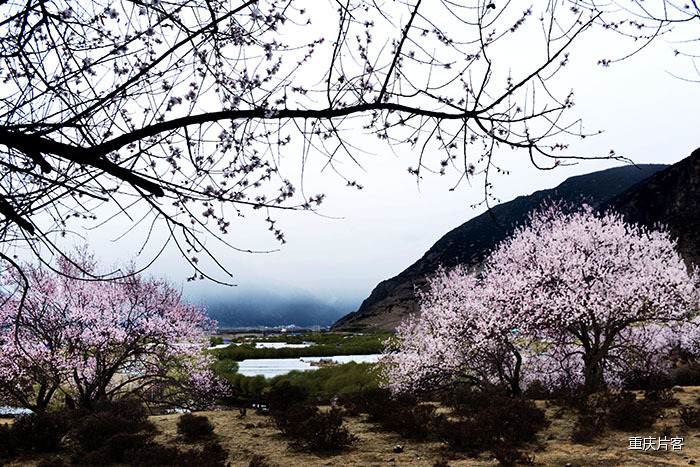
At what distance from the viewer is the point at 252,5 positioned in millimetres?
5305

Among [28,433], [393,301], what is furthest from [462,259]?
[28,433]

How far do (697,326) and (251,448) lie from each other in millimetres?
22722

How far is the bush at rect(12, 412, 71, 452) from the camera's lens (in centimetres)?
939

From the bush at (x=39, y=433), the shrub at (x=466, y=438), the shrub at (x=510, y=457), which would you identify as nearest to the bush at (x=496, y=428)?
the shrub at (x=466, y=438)

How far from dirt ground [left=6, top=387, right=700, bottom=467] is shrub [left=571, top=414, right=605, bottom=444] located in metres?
0.12

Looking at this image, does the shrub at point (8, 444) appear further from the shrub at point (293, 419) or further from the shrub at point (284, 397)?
the shrub at point (284, 397)

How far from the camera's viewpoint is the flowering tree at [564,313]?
48.1 feet

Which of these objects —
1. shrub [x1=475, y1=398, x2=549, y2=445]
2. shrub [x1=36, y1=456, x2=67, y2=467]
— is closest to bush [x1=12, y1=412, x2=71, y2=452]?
shrub [x1=36, y1=456, x2=67, y2=467]

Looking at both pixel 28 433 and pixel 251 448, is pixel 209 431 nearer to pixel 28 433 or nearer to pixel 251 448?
pixel 251 448

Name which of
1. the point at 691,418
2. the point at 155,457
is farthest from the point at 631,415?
the point at 155,457

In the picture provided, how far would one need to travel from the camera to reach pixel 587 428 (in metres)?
9.00

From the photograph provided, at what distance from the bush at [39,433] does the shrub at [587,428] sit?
979cm

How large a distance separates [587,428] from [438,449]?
283cm

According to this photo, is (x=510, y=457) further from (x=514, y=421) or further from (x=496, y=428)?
(x=514, y=421)
